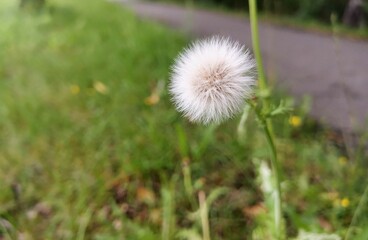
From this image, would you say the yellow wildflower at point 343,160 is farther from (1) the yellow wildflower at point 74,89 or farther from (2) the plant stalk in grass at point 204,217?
(1) the yellow wildflower at point 74,89

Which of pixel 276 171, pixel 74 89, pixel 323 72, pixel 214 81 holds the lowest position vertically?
pixel 323 72

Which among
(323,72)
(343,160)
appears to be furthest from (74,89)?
(323,72)

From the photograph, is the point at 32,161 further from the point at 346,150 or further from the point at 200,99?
the point at 346,150

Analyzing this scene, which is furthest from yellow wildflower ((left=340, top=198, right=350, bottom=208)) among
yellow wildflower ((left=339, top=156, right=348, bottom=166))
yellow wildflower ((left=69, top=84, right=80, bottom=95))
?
yellow wildflower ((left=69, top=84, right=80, bottom=95))

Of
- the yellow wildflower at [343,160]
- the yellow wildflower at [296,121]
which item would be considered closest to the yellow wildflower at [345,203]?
the yellow wildflower at [343,160]

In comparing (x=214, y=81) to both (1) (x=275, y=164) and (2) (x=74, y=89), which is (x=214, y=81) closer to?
(1) (x=275, y=164)

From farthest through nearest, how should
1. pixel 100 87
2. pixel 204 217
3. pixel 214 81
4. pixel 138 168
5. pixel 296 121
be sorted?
pixel 100 87
pixel 296 121
pixel 138 168
pixel 204 217
pixel 214 81

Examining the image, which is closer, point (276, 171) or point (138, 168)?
point (276, 171)

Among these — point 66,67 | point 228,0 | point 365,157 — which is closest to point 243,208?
point 365,157
